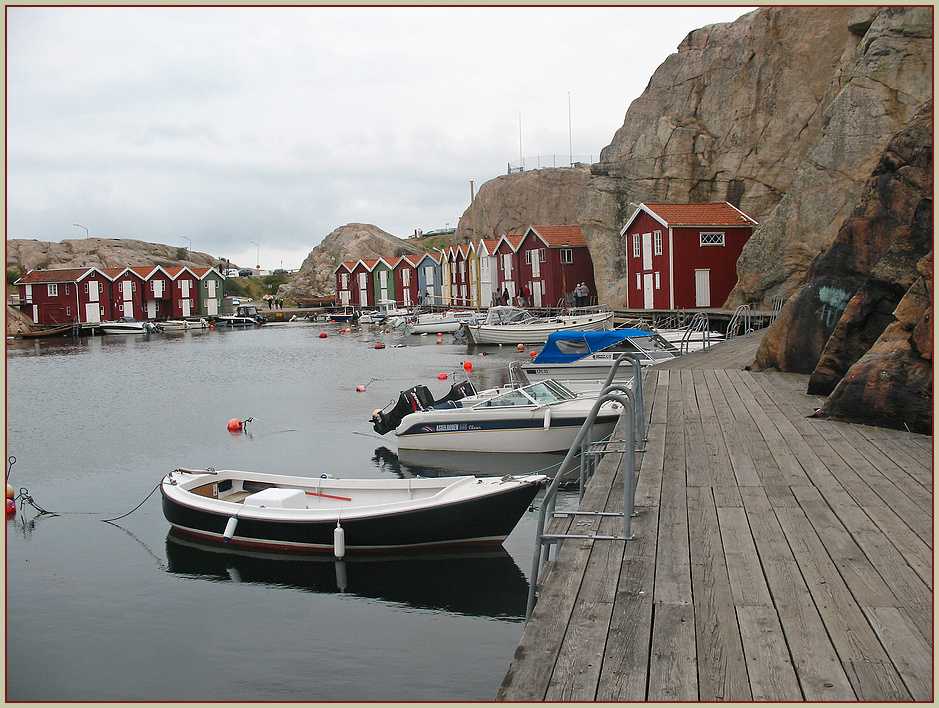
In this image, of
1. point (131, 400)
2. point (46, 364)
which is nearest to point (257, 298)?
point (46, 364)

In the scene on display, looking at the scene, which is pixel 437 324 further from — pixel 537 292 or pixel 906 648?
pixel 906 648

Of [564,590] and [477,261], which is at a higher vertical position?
[477,261]

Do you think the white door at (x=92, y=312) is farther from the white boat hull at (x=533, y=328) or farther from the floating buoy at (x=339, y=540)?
the floating buoy at (x=339, y=540)

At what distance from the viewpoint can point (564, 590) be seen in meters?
5.30

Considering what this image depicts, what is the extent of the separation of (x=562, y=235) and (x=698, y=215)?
20.7 meters

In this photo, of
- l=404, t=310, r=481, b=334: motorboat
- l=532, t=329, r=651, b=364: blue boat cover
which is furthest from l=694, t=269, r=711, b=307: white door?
l=404, t=310, r=481, b=334: motorboat

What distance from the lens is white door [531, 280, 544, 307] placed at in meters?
70.7

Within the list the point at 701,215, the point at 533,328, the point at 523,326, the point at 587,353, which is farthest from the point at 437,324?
the point at 587,353

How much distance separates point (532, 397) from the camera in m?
18.5

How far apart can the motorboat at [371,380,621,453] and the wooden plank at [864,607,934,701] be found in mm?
12213

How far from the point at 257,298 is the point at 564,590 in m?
153

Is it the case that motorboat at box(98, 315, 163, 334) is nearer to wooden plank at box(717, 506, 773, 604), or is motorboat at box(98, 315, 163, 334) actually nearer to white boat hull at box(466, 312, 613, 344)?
white boat hull at box(466, 312, 613, 344)

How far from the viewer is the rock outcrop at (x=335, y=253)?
13525cm

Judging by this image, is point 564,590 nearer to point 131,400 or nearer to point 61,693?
point 61,693
